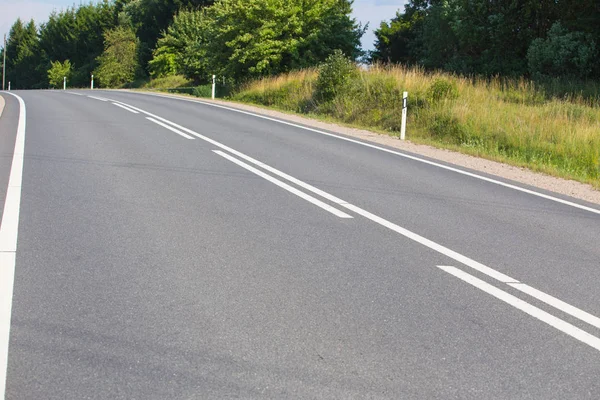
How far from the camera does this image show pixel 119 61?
76062 mm

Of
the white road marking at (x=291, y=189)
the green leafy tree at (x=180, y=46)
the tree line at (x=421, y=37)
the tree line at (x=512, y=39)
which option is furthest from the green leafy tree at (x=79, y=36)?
the white road marking at (x=291, y=189)

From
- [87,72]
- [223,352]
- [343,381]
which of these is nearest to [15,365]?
[223,352]

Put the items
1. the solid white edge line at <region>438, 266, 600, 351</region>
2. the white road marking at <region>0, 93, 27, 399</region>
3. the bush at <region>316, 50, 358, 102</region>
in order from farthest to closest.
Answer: the bush at <region>316, 50, 358, 102</region>, the solid white edge line at <region>438, 266, 600, 351</region>, the white road marking at <region>0, 93, 27, 399</region>

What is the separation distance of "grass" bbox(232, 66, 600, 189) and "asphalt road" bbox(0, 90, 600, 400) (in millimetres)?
4797

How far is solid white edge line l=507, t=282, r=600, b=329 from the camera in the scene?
4723mm

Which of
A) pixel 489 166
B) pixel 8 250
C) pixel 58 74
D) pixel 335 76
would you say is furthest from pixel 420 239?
pixel 58 74

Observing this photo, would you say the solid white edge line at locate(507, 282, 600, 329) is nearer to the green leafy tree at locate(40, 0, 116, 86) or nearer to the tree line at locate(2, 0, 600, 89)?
the tree line at locate(2, 0, 600, 89)

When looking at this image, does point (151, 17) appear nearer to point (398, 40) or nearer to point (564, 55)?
point (398, 40)

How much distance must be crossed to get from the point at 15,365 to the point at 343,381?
178 centimetres

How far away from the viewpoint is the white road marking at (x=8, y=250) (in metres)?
4.05

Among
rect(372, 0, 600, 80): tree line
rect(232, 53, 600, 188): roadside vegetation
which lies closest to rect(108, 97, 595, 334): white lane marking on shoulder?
rect(232, 53, 600, 188): roadside vegetation

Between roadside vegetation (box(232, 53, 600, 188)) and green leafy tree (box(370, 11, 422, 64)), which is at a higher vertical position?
green leafy tree (box(370, 11, 422, 64))

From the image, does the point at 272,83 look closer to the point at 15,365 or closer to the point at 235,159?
the point at 235,159

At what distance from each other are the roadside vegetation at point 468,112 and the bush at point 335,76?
4cm
